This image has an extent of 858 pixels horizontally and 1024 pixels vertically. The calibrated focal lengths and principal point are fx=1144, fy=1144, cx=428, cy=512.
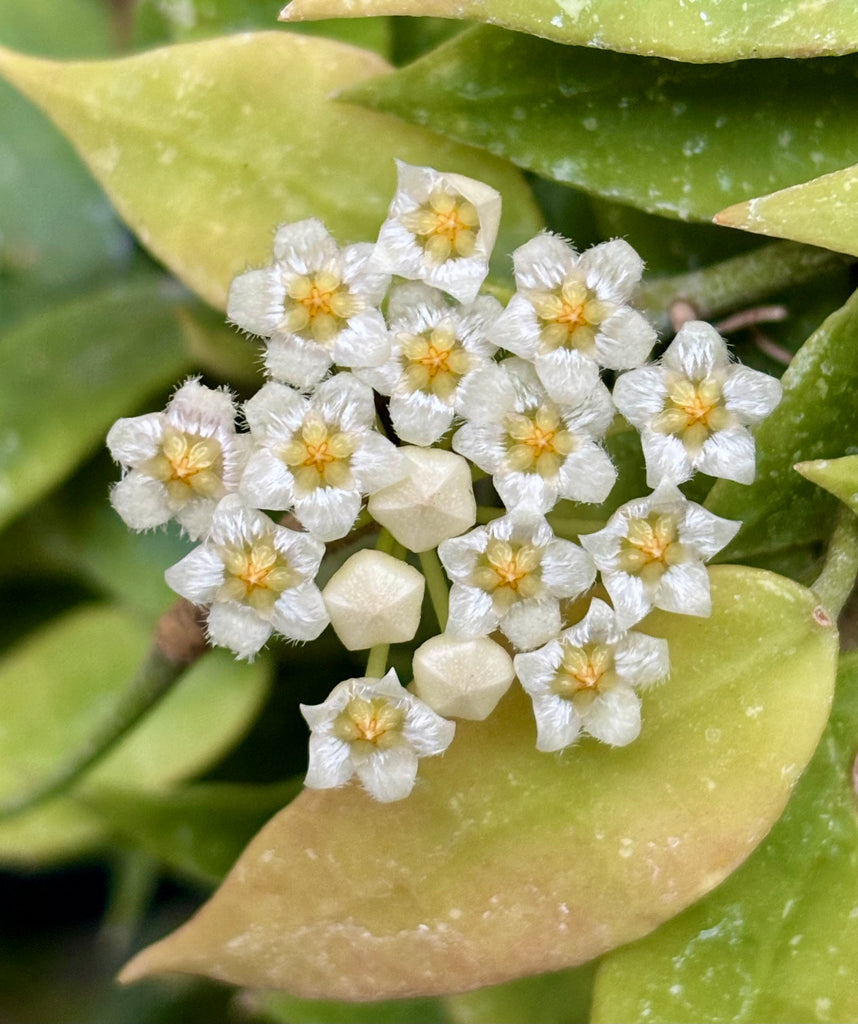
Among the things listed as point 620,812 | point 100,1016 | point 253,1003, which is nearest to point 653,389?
point 620,812

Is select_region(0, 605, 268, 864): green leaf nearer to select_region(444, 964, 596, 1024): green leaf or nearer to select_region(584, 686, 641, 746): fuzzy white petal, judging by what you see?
select_region(444, 964, 596, 1024): green leaf

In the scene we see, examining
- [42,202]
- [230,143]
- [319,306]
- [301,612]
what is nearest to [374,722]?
[301,612]

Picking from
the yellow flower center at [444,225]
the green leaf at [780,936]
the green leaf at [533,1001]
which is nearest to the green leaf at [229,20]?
the yellow flower center at [444,225]

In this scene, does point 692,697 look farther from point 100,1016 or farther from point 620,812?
point 100,1016

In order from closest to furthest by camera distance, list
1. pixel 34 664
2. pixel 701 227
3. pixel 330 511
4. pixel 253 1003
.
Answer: pixel 330 511 → pixel 701 227 → pixel 253 1003 → pixel 34 664

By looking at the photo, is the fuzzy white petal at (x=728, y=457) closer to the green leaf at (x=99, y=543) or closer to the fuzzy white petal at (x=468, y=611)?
the fuzzy white petal at (x=468, y=611)

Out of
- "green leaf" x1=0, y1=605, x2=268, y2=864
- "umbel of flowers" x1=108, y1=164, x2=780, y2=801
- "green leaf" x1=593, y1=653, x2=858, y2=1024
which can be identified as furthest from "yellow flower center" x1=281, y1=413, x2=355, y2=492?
"green leaf" x1=0, y1=605, x2=268, y2=864
